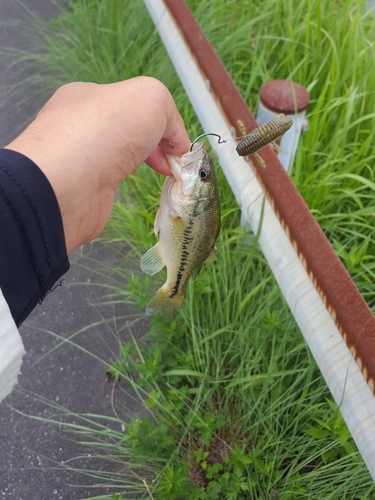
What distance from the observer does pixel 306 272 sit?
1.51m

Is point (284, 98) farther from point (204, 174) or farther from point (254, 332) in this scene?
point (254, 332)

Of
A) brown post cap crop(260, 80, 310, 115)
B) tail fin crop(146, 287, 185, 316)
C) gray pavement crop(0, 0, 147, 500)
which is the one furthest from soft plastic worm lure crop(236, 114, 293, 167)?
gray pavement crop(0, 0, 147, 500)

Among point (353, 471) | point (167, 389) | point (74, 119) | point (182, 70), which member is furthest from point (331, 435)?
point (182, 70)

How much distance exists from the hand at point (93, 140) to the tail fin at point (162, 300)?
0.34 meters

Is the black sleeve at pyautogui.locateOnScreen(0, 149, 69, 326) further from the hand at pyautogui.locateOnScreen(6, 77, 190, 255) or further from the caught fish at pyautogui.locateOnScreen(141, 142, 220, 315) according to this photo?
the caught fish at pyautogui.locateOnScreen(141, 142, 220, 315)

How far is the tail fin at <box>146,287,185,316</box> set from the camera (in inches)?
72.2

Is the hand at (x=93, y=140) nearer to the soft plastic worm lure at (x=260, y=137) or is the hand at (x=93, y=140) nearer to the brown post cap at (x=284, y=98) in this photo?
the soft plastic worm lure at (x=260, y=137)

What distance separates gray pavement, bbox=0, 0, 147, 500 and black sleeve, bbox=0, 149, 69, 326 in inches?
45.2

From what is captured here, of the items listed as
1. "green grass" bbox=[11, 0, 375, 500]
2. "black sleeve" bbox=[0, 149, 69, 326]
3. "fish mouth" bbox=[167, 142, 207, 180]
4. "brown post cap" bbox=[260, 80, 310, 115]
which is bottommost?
"green grass" bbox=[11, 0, 375, 500]

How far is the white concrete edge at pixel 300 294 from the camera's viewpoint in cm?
129

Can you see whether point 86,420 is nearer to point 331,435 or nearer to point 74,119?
point 331,435

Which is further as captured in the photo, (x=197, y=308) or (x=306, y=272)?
(x=197, y=308)

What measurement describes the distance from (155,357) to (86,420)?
481mm

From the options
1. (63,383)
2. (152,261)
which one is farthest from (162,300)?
(63,383)
